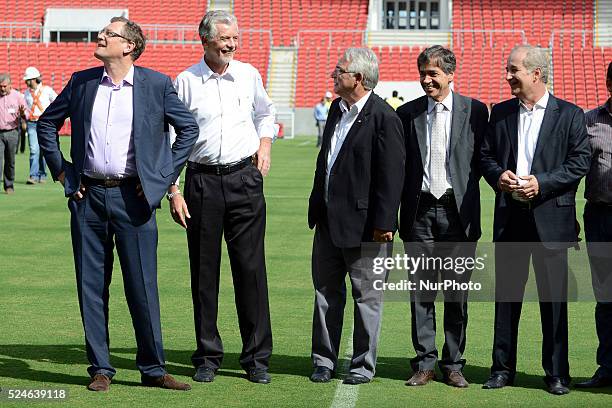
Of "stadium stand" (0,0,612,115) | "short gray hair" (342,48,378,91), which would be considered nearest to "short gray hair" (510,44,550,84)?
"short gray hair" (342,48,378,91)

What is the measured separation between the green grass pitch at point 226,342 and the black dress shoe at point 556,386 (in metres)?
0.04

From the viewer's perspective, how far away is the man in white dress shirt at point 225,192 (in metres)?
6.88

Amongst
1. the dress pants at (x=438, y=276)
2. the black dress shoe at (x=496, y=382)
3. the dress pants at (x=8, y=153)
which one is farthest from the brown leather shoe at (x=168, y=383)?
the dress pants at (x=8, y=153)

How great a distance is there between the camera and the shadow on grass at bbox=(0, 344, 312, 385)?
6.91 metres

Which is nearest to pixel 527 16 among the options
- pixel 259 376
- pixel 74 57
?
pixel 74 57

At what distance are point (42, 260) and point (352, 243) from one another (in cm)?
574

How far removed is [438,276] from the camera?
6848mm

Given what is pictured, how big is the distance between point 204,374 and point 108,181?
4.27 ft

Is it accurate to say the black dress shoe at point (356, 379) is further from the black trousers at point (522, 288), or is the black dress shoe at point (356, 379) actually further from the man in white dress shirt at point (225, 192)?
the black trousers at point (522, 288)

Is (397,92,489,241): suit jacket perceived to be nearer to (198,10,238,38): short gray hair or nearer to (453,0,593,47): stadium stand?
(198,10,238,38): short gray hair

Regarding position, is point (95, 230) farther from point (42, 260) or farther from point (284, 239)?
point (284, 239)

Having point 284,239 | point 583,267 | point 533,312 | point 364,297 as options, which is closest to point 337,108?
point 364,297

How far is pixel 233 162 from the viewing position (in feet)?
22.7

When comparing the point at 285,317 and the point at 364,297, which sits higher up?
the point at 364,297
